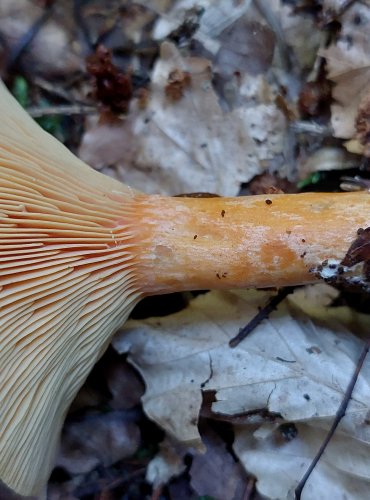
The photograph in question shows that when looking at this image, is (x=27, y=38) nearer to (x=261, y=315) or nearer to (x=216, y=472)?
(x=261, y=315)

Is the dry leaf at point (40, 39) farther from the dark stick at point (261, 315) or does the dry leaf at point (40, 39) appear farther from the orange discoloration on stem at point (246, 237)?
the dark stick at point (261, 315)

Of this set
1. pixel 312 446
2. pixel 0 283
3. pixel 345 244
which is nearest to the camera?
pixel 0 283

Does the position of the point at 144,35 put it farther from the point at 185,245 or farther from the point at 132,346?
the point at 132,346

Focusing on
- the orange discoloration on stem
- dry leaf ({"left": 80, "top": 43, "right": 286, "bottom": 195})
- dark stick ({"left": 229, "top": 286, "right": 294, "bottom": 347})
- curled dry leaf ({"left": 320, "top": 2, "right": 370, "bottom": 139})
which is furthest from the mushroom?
curled dry leaf ({"left": 320, "top": 2, "right": 370, "bottom": 139})

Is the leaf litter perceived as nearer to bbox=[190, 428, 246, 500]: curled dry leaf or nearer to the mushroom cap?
bbox=[190, 428, 246, 500]: curled dry leaf

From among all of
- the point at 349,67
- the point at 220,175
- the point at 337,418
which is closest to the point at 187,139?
the point at 220,175

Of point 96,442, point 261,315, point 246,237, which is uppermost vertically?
point 246,237

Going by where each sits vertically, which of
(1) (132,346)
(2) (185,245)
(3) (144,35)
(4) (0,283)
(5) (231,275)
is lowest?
(1) (132,346)

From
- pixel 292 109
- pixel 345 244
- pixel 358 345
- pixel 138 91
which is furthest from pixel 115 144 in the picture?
pixel 358 345

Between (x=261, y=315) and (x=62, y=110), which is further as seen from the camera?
(x=62, y=110)
